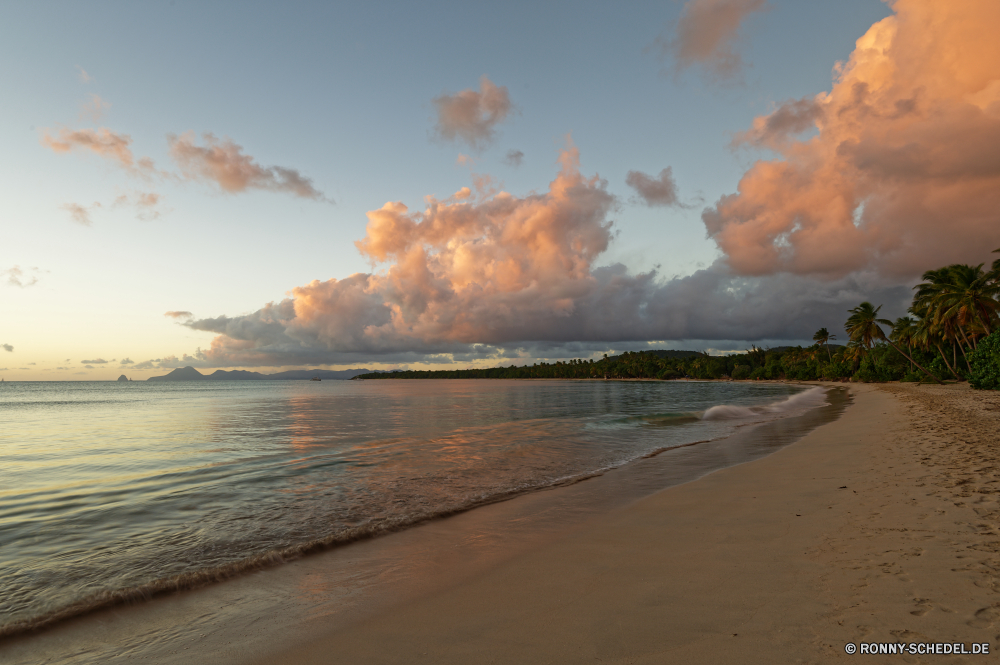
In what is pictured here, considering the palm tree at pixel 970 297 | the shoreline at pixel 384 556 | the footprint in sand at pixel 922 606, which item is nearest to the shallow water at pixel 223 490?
the shoreline at pixel 384 556

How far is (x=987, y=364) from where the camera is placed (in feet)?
141

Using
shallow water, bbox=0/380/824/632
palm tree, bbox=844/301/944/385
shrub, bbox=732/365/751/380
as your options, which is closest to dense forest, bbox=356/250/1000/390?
palm tree, bbox=844/301/944/385

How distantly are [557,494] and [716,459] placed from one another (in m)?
7.71

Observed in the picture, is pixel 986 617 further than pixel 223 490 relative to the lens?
No

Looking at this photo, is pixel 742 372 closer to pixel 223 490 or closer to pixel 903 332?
pixel 903 332

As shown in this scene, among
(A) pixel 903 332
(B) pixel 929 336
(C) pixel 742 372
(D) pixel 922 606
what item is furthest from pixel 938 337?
(C) pixel 742 372

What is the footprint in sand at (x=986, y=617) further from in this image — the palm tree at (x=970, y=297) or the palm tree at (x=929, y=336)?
the palm tree at (x=929, y=336)

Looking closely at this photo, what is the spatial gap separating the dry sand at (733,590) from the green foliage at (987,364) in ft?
152

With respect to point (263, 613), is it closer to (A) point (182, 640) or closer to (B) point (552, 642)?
(A) point (182, 640)

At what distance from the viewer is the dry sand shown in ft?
13.6

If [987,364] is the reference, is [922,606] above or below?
below

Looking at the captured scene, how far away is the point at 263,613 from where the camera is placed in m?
5.78

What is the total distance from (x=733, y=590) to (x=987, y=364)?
190 feet

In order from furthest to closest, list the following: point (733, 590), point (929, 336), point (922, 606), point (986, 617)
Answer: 1. point (929, 336)
2. point (733, 590)
3. point (922, 606)
4. point (986, 617)
